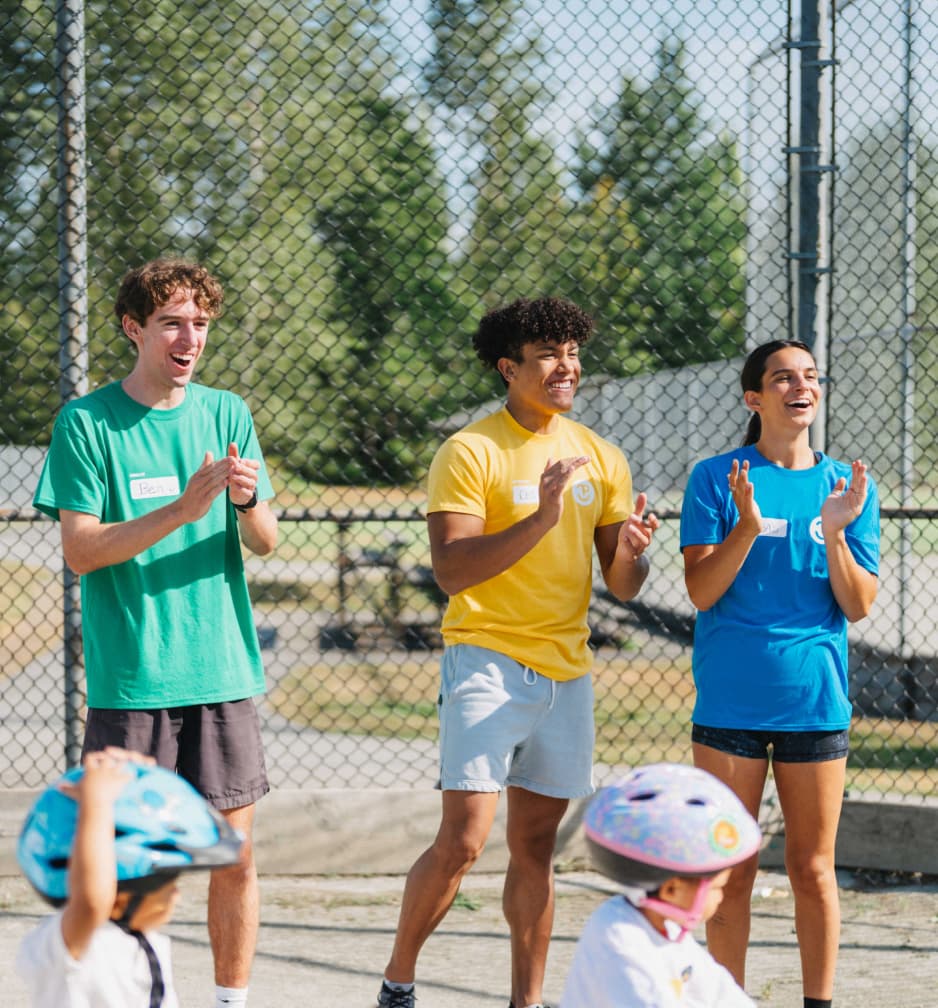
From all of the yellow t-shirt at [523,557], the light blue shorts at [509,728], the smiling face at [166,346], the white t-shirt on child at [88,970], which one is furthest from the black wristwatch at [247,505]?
the white t-shirt on child at [88,970]

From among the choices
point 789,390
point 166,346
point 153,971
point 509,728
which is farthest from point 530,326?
point 153,971

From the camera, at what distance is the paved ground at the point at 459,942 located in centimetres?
397

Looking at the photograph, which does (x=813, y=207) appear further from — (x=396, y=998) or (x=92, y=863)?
(x=92, y=863)

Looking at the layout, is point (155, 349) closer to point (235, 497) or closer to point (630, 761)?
point (235, 497)

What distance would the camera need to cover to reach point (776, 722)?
3299 mm

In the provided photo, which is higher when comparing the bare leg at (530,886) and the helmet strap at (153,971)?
the helmet strap at (153,971)

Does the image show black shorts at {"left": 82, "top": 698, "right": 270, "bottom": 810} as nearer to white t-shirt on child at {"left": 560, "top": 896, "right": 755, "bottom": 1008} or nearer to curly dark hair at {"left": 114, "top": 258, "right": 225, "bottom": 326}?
curly dark hair at {"left": 114, "top": 258, "right": 225, "bottom": 326}

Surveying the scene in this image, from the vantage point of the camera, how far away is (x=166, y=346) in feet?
10.2

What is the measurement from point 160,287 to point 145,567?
2.30 feet

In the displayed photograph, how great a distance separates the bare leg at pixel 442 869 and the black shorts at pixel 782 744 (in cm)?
63

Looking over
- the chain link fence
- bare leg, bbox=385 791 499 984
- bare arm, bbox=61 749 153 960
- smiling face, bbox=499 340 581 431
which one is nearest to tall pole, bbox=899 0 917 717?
the chain link fence

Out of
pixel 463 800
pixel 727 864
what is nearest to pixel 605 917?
pixel 727 864

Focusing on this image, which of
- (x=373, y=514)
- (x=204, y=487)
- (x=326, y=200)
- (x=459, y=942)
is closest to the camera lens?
(x=204, y=487)

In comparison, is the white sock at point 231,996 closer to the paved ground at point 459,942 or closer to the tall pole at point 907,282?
the paved ground at point 459,942
